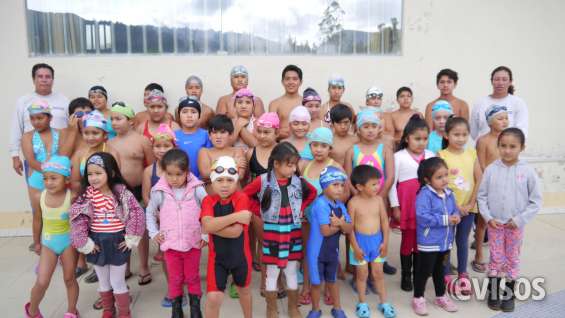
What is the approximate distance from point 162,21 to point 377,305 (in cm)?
450

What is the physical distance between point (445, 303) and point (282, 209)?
5.34 ft

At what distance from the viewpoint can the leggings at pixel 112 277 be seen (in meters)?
3.22

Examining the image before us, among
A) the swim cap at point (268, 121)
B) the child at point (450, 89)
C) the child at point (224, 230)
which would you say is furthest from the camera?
the child at point (450, 89)

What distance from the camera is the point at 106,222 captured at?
10.4 feet

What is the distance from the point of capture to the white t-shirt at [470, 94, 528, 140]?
476 cm

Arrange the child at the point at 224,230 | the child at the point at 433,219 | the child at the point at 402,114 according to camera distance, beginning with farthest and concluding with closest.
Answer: the child at the point at 402,114, the child at the point at 433,219, the child at the point at 224,230

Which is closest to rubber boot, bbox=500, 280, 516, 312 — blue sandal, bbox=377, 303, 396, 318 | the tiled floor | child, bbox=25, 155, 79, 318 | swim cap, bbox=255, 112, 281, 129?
the tiled floor

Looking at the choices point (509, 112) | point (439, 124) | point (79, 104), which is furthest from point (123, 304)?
Answer: point (509, 112)

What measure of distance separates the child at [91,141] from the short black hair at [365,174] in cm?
210

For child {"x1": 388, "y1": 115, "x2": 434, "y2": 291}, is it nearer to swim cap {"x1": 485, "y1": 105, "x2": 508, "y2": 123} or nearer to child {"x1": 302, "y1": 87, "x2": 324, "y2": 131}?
swim cap {"x1": 485, "y1": 105, "x2": 508, "y2": 123}

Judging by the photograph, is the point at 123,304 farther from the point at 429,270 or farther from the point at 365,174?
the point at 429,270

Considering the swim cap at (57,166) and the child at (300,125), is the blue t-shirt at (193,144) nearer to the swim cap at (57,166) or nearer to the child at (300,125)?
the child at (300,125)

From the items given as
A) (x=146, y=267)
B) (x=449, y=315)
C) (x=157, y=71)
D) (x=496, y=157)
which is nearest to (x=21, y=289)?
(x=146, y=267)

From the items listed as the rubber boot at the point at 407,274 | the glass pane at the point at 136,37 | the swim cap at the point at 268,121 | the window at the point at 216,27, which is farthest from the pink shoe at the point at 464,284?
the glass pane at the point at 136,37
